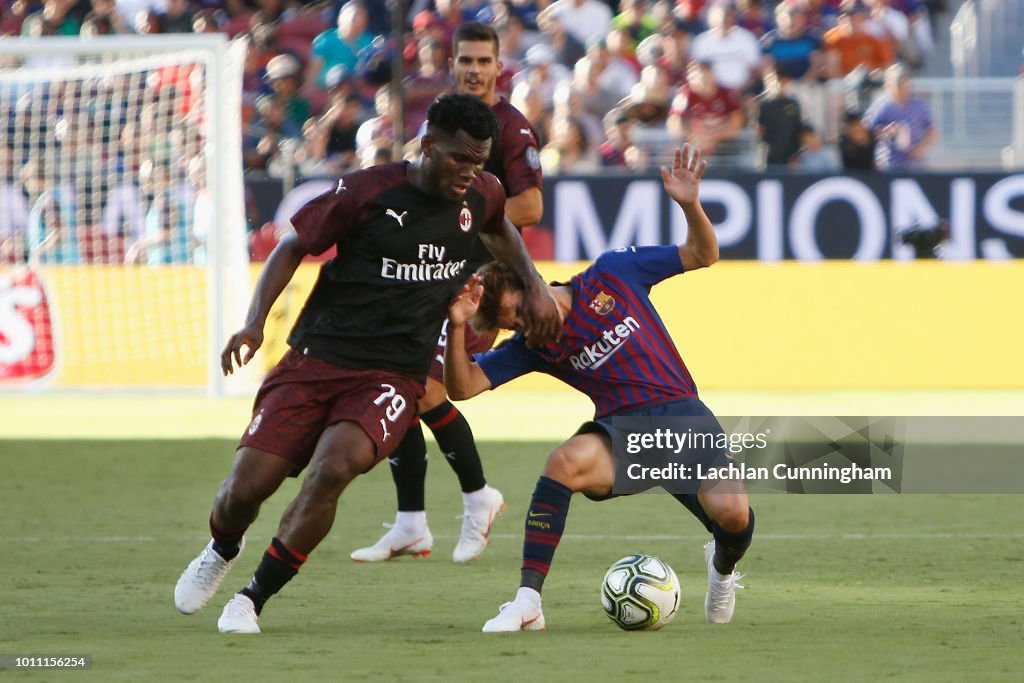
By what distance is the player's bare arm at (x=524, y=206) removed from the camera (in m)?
7.50

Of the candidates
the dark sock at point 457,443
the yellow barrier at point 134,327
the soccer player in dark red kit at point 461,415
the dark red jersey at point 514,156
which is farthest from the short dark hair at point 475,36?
the yellow barrier at point 134,327

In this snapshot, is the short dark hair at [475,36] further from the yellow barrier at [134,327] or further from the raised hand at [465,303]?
the yellow barrier at [134,327]

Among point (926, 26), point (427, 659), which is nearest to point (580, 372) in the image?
point (427, 659)

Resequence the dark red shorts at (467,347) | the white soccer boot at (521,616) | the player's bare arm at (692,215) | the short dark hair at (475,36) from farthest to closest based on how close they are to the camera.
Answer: the short dark hair at (475,36) < the dark red shorts at (467,347) < the player's bare arm at (692,215) < the white soccer boot at (521,616)

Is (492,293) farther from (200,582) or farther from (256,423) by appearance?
(200,582)

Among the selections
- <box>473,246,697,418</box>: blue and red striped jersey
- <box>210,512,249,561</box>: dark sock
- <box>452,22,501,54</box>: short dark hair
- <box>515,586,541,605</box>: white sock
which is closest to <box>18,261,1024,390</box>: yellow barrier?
<box>452,22,501,54</box>: short dark hair

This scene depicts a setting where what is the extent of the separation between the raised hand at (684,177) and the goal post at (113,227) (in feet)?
30.3

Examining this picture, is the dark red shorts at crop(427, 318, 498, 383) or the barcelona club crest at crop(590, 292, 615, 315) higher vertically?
the barcelona club crest at crop(590, 292, 615, 315)

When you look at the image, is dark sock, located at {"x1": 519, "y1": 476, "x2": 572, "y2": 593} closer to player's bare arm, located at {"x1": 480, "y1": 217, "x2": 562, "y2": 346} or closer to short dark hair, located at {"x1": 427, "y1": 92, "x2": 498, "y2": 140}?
player's bare arm, located at {"x1": 480, "y1": 217, "x2": 562, "y2": 346}

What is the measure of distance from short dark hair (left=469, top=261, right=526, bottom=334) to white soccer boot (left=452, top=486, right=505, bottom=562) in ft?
5.56

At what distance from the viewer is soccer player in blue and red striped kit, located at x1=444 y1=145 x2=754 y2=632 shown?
589 cm

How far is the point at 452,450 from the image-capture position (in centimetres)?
768

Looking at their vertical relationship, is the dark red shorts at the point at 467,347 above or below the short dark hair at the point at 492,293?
below

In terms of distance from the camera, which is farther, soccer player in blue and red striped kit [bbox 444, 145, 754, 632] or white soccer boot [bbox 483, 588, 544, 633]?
soccer player in blue and red striped kit [bbox 444, 145, 754, 632]
